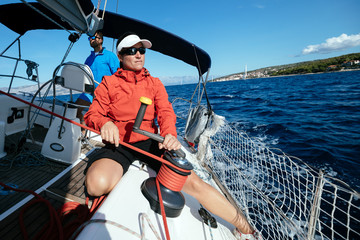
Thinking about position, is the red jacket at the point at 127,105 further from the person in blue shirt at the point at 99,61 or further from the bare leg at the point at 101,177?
the person in blue shirt at the point at 99,61

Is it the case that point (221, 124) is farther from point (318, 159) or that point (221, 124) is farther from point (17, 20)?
point (17, 20)

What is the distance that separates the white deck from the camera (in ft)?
2.55

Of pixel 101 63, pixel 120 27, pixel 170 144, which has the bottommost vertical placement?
pixel 170 144

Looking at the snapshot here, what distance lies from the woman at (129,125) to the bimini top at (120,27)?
5.47 ft

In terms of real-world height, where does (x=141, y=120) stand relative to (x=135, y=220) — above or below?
above

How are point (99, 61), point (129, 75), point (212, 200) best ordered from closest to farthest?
point (212, 200), point (129, 75), point (99, 61)

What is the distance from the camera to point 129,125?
4.89 feet

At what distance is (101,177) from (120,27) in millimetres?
2986

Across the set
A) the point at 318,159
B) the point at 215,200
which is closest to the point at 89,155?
the point at 215,200

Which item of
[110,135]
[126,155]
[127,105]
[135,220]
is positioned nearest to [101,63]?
[127,105]

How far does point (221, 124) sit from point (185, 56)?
1725 millimetres

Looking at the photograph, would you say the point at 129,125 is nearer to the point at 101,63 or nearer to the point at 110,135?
the point at 110,135

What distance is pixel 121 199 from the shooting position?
99cm

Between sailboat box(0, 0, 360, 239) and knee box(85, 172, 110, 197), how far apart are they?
2.7 inches
